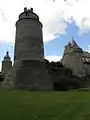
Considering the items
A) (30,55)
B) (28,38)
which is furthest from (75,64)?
(30,55)

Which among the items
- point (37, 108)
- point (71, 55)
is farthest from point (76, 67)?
point (37, 108)

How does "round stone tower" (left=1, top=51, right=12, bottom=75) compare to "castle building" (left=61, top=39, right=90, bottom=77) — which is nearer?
"castle building" (left=61, top=39, right=90, bottom=77)

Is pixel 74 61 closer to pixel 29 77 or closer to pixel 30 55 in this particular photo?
pixel 30 55

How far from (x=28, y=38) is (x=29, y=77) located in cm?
634

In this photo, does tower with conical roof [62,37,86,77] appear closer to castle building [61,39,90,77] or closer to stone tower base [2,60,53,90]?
castle building [61,39,90,77]

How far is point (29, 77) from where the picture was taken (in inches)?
1131

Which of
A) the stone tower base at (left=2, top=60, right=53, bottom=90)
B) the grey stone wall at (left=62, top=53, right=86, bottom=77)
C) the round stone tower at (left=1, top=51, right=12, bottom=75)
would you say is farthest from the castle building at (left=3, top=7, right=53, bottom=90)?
the round stone tower at (left=1, top=51, right=12, bottom=75)

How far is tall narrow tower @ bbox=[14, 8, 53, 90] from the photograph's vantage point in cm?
2867

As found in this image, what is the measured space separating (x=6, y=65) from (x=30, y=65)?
30.2m

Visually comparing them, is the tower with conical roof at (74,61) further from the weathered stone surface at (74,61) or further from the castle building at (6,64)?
the castle building at (6,64)

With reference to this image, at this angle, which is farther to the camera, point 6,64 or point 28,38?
point 6,64

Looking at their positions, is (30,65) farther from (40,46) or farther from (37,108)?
(37,108)

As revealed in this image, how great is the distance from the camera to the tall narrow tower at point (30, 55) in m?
28.7

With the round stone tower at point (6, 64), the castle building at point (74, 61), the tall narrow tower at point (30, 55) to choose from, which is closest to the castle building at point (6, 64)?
the round stone tower at point (6, 64)
